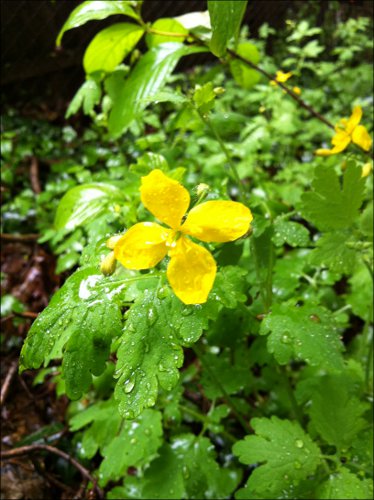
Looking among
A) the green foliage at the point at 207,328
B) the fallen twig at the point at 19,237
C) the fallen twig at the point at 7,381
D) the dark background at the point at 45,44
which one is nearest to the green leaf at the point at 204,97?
the green foliage at the point at 207,328

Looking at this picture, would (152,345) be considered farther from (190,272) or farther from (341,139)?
(341,139)

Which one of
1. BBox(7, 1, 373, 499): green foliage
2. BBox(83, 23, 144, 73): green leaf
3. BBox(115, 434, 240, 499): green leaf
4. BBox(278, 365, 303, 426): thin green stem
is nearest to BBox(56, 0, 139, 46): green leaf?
BBox(7, 1, 373, 499): green foliage


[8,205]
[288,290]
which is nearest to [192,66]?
[8,205]

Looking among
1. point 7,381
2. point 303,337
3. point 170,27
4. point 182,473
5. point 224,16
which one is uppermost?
point 224,16

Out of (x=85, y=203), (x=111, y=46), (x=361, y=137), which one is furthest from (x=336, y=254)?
(x=111, y=46)

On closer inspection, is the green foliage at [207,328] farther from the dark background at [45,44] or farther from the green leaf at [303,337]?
the dark background at [45,44]

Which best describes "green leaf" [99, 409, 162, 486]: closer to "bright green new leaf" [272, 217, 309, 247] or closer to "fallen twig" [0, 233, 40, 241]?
"bright green new leaf" [272, 217, 309, 247]
